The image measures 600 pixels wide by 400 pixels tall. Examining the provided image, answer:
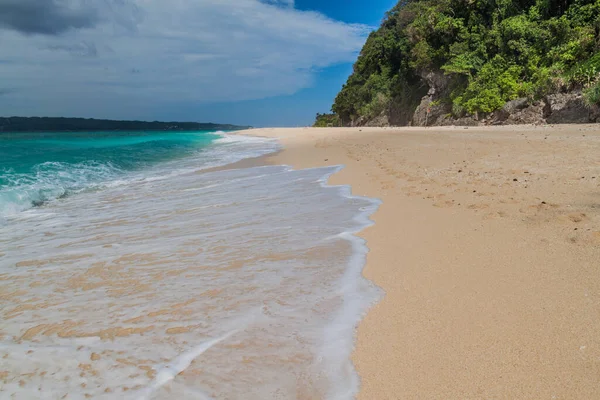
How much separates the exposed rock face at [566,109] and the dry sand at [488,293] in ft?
37.4

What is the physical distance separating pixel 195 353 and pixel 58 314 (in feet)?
3.86

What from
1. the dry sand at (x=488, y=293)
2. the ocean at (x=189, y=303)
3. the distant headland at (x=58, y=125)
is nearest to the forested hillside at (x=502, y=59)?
the dry sand at (x=488, y=293)

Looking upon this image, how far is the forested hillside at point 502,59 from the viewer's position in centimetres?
1392

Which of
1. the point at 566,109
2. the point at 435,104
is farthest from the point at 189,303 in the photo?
the point at 435,104

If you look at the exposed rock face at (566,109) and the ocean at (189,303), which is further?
the exposed rock face at (566,109)

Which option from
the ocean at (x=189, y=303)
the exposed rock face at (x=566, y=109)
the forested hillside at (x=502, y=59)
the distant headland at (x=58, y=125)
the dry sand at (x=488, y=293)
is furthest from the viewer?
the distant headland at (x=58, y=125)

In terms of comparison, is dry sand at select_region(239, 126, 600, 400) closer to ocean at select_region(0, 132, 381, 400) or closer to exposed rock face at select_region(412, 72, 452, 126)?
ocean at select_region(0, 132, 381, 400)

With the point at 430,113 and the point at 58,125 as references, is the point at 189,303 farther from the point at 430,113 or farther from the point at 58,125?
the point at 58,125

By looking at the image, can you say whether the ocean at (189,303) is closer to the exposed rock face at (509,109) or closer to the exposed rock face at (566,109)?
the exposed rock face at (566,109)

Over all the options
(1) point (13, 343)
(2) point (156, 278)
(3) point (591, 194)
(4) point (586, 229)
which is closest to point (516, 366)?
(4) point (586, 229)

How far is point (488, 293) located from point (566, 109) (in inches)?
618

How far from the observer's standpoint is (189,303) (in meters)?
2.25

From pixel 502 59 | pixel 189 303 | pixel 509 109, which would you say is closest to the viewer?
pixel 189 303

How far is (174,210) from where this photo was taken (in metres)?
5.15
